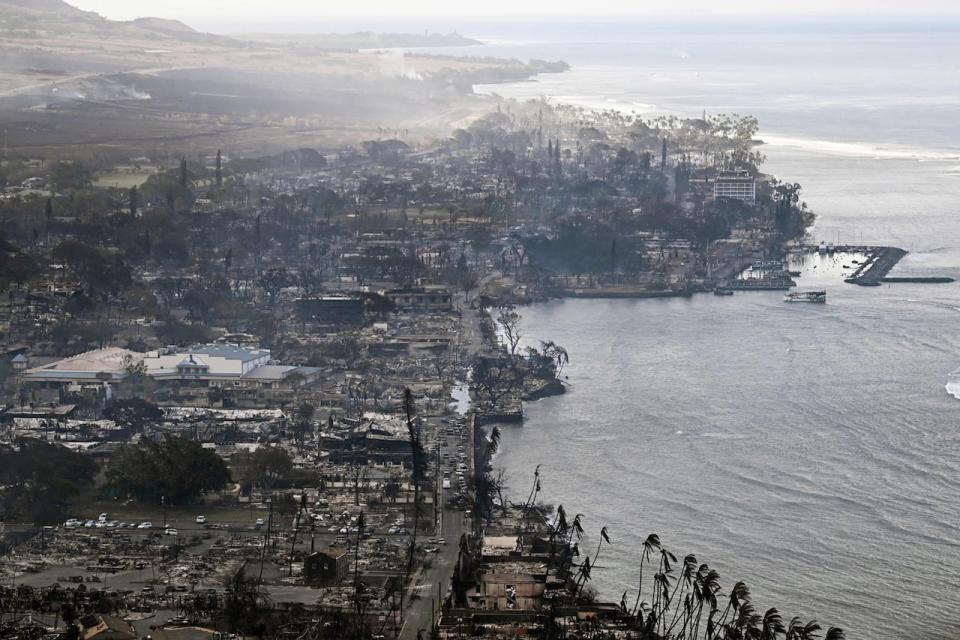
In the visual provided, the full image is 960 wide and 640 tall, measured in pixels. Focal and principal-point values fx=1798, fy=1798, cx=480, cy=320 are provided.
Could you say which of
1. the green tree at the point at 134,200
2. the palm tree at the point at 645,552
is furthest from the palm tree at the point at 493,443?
the green tree at the point at 134,200

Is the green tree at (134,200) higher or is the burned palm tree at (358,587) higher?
the green tree at (134,200)

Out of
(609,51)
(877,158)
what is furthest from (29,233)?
(609,51)

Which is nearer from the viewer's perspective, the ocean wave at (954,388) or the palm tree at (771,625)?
the palm tree at (771,625)

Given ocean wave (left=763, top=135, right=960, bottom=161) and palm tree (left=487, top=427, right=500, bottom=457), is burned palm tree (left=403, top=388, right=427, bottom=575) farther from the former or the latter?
ocean wave (left=763, top=135, right=960, bottom=161)

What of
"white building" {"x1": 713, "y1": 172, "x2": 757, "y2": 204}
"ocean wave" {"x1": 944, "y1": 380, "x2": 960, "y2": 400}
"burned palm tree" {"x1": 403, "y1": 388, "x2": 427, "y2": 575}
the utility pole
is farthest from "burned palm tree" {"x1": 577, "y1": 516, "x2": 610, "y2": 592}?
"white building" {"x1": 713, "y1": 172, "x2": 757, "y2": 204}

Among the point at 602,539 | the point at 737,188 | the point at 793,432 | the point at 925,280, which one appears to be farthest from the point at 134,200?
the point at 602,539

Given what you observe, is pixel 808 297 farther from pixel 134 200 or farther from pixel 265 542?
pixel 265 542

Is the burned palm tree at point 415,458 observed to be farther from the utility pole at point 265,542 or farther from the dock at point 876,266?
the dock at point 876,266
